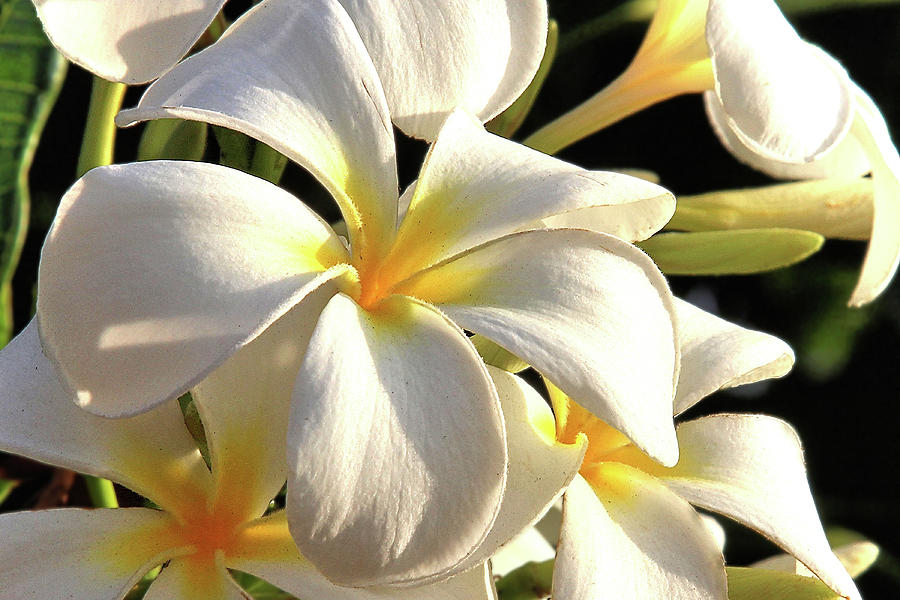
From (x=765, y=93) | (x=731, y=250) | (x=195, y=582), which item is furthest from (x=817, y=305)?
(x=195, y=582)

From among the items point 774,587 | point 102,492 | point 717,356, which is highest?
point 717,356

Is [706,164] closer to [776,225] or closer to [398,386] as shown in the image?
[776,225]

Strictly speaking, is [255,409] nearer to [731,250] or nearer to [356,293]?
[356,293]

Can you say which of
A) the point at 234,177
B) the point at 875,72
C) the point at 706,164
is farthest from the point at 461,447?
the point at 875,72

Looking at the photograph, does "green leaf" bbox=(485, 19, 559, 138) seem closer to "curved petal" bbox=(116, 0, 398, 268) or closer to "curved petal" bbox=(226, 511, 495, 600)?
"curved petal" bbox=(116, 0, 398, 268)

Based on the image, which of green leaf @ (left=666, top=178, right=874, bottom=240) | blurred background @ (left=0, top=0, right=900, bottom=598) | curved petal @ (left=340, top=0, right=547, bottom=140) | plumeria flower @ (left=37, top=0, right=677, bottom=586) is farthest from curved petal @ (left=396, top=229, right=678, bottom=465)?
blurred background @ (left=0, top=0, right=900, bottom=598)

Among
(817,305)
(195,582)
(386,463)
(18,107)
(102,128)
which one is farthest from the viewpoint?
(817,305)

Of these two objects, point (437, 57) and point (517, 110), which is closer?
point (437, 57)

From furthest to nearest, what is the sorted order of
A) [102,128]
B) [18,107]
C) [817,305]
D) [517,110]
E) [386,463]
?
[817,305] → [18,107] → [517,110] → [102,128] → [386,463]
